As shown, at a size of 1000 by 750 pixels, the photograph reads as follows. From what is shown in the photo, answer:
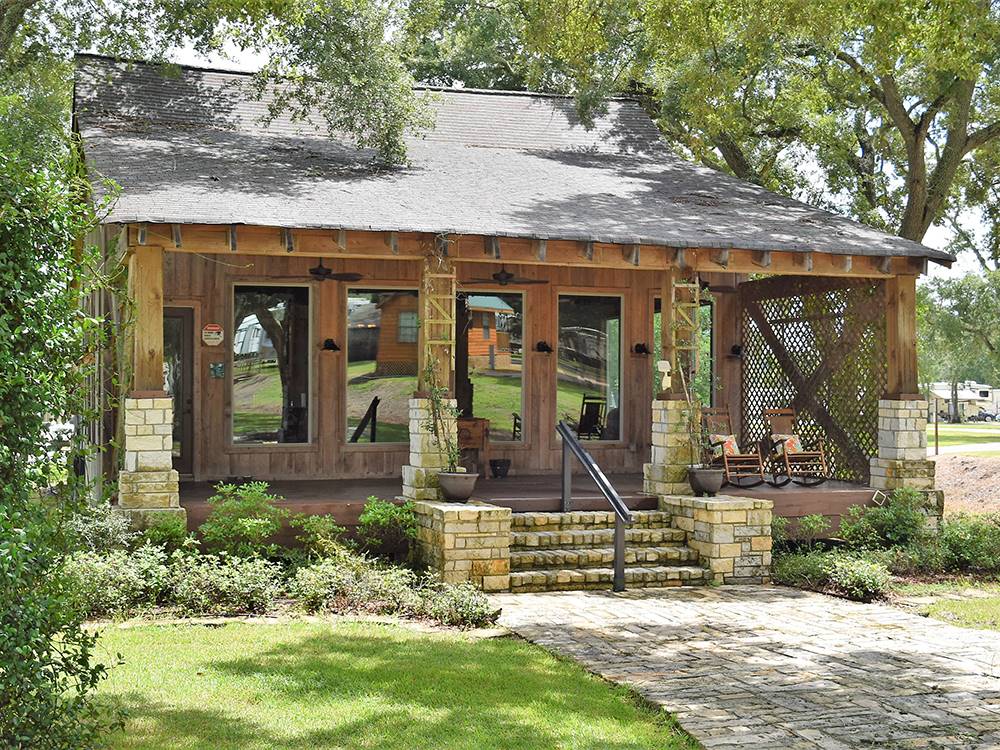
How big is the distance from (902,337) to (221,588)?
24.7ft

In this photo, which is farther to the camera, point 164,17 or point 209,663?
point 164,17

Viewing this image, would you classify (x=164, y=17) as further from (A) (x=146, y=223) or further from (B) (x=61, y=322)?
(B) (x=61, y=322)

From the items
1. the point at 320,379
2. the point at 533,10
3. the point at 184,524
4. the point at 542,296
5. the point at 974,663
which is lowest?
the point at 974,663

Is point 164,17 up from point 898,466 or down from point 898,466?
up

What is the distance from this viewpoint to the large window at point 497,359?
45.5 ft

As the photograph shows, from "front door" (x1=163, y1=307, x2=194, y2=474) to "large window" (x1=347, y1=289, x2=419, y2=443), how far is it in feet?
5.87

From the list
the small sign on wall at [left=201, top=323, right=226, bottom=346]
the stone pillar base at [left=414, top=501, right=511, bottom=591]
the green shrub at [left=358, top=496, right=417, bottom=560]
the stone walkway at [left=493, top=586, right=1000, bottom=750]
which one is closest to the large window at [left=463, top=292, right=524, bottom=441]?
the small sign on wall at [left=201, top=323, right=226, bottom=346]

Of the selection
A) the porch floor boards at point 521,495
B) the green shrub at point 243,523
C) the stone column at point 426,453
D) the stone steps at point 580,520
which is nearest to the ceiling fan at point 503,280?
the porch floor boards at point 521,495

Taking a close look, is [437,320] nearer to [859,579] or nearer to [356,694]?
[859,579]

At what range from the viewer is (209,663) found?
6.89 meters

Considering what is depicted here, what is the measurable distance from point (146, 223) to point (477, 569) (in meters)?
4.02

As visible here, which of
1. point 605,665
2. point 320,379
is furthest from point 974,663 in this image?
point 320,379

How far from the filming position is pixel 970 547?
11.4m

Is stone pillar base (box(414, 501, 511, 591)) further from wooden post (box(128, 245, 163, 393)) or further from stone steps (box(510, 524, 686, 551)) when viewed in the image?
wooden post (box(128, 245, 163, 393))
